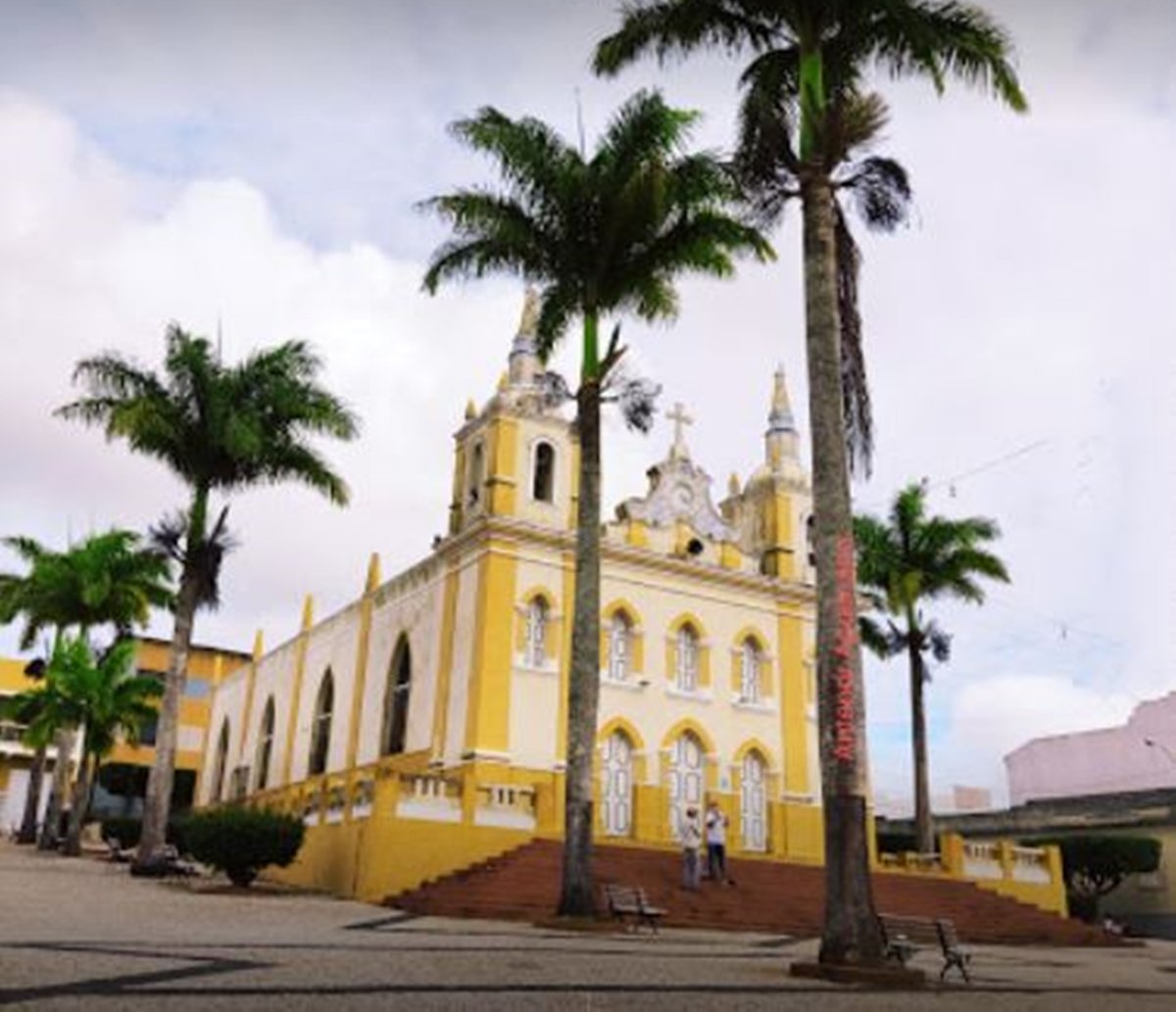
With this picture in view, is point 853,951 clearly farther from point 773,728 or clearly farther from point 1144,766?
point 1144,766

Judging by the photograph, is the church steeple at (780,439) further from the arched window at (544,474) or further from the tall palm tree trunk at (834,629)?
the tall palm tree trunk at (834,629)

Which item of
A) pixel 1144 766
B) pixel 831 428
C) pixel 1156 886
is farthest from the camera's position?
pixel 1144 766

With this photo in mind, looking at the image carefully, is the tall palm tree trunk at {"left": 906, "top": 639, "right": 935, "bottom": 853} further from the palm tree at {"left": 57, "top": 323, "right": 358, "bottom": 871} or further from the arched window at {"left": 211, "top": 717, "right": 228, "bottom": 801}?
the arched window at {"left": 211, "top": 717, "right": 228, "bottom": 801}

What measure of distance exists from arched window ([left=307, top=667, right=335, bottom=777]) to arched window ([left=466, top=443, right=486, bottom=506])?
8.79 metres

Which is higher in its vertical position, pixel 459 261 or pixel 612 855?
→ pixel 459 261

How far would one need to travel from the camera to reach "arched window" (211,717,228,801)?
43469mm

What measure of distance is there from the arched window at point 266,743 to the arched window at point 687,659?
16.4 meters

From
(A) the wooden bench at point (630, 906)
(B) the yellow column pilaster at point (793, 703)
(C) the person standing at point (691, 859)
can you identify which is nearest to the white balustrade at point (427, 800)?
(C) the person standing at point (691, 859)

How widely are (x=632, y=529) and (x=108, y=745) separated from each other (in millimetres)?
17882

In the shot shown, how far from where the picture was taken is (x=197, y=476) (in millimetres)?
23469

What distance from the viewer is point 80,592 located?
1364 inches

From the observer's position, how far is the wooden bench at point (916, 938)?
11039 millimetres

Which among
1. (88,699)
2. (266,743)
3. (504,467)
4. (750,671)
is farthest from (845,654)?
(266,743)

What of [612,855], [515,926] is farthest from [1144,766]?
[515,926]
